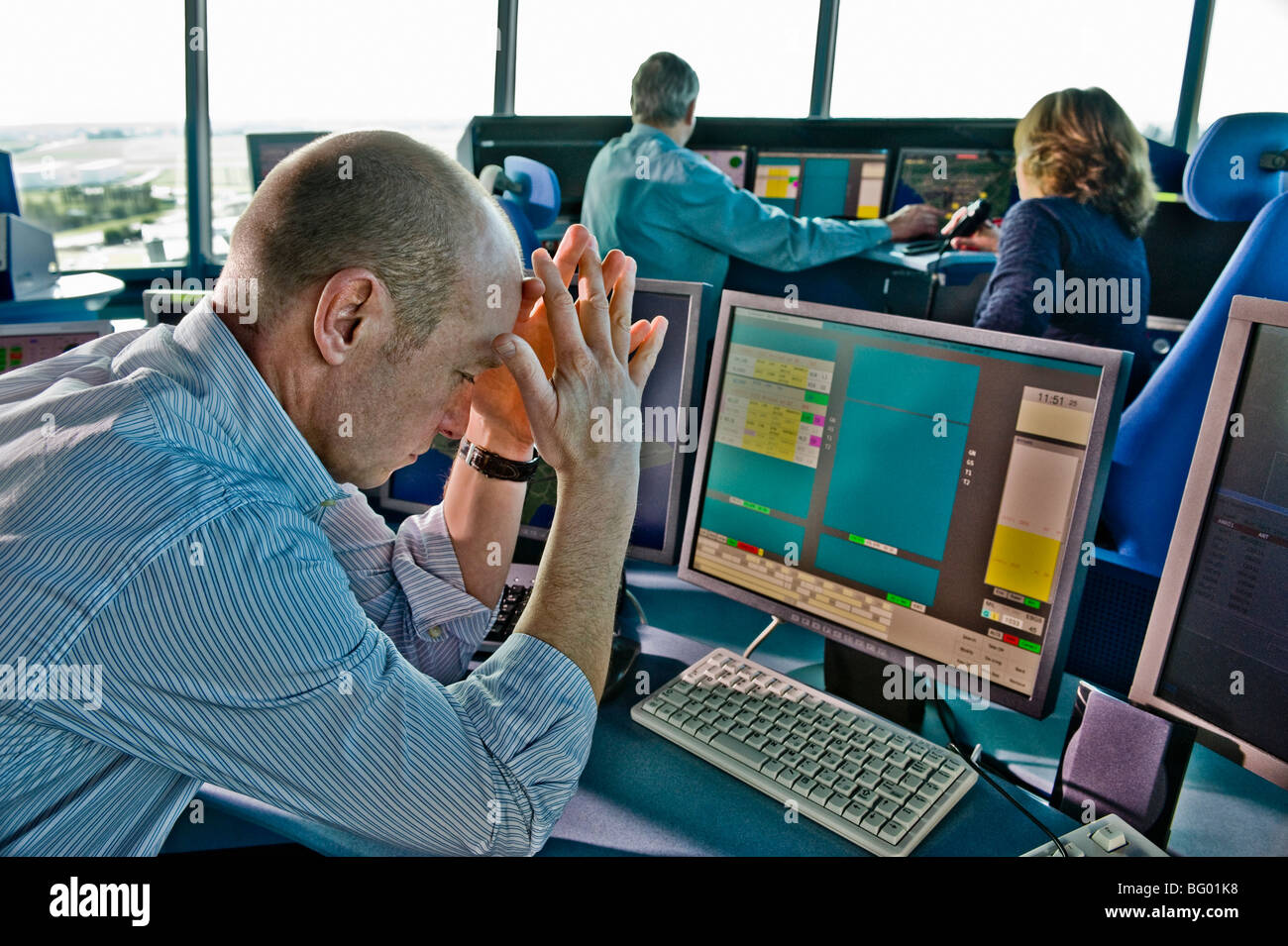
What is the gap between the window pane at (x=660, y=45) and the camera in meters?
4.15

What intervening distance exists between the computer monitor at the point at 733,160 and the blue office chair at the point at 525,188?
23.0 inches

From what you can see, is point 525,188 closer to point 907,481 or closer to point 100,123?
point 907,481

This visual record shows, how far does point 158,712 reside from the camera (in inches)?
27.5

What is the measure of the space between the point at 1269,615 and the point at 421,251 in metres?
0.81

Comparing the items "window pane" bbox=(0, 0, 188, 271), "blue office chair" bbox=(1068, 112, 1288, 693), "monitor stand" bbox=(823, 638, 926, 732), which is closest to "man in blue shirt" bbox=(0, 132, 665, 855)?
"monitor stand" bbox=(823, 638, 926, 732)

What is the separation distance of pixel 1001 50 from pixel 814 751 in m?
4.13

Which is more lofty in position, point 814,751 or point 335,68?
point 335,68

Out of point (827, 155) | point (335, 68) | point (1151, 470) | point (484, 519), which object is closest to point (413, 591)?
point (484, 519)

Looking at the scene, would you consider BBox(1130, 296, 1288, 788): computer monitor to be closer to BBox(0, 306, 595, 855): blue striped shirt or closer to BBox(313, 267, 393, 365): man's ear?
BBox(0, 306, 595, 855): blue striped shirt

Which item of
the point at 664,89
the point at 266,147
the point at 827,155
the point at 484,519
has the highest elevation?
the point at 664,89

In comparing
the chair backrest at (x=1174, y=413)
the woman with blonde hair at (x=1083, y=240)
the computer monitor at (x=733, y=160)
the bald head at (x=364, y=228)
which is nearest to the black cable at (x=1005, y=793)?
the chair backrest at (x=1174, y=413)

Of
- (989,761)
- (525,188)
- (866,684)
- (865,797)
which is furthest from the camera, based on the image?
(525,188)

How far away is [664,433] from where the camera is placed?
4.35 feet

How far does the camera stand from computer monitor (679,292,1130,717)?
3.14ft
